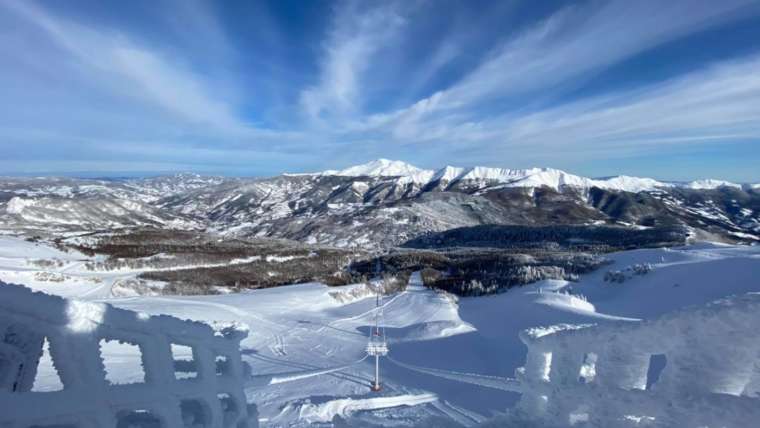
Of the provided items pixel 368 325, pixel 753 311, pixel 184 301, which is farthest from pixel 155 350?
pixel 184 301

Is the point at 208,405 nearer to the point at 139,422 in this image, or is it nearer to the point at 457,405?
the point at 139,422

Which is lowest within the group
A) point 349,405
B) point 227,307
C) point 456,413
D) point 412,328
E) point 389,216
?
point 412,328

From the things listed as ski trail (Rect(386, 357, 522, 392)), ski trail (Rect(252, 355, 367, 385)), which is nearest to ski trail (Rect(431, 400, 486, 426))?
ski trail (Rect(386, 357, 522, 392))

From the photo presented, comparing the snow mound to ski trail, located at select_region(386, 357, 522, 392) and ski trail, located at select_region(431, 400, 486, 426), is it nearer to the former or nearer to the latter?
ski trail, located at select_region(431, 400, 486, 426)

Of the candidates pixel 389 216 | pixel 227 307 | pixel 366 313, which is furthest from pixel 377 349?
pixel 389 216

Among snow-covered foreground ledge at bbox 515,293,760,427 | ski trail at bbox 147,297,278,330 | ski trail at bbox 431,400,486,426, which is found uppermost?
snow-covered foreground ledge at bbox 515,293,760,427

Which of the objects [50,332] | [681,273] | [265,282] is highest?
[50,332]

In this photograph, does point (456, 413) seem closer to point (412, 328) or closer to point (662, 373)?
point (662, 373)
